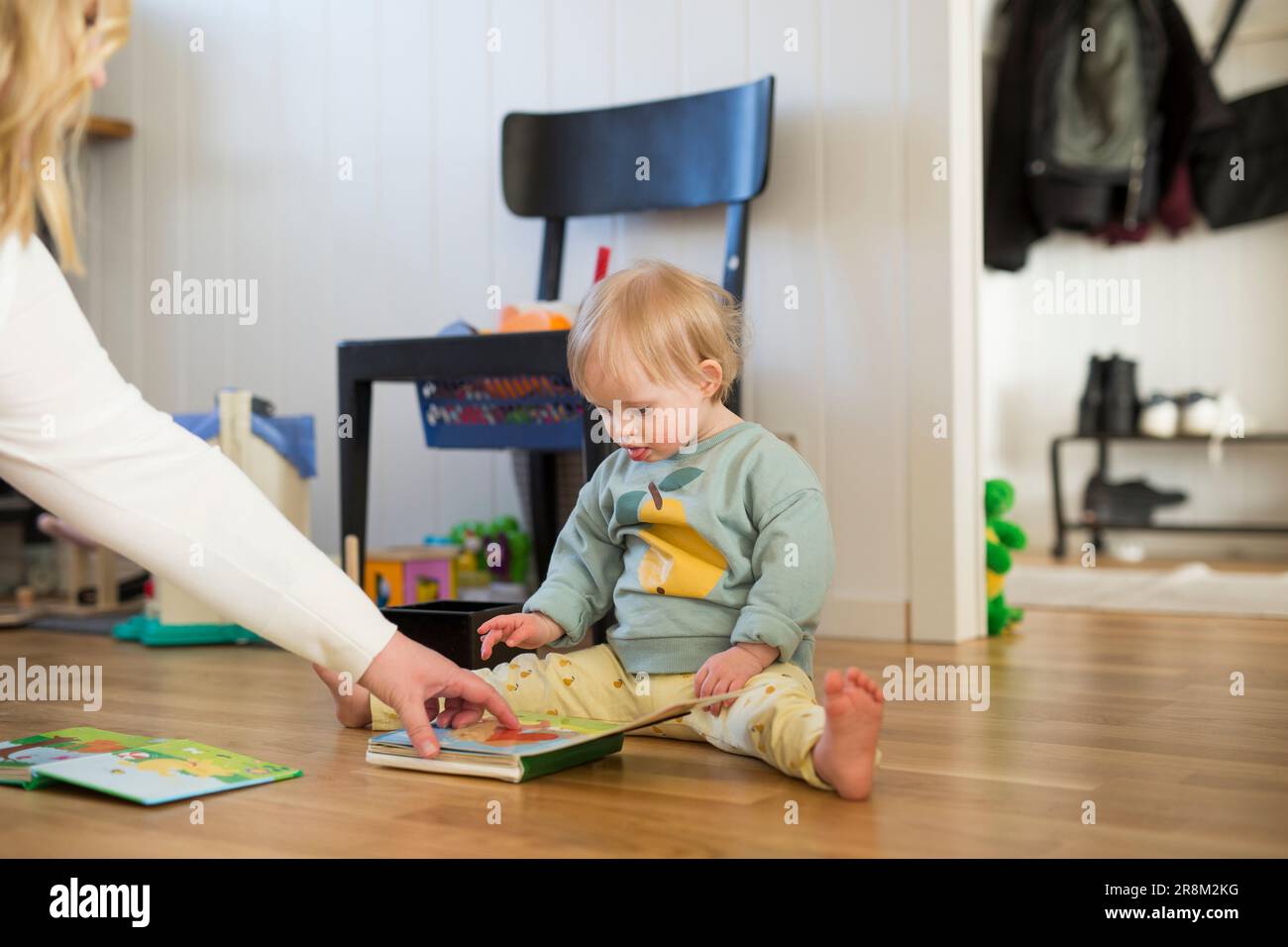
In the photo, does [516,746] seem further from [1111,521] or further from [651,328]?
[1111,521]

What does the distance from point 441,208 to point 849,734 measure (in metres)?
1.69

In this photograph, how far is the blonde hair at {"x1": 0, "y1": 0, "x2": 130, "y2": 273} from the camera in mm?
754

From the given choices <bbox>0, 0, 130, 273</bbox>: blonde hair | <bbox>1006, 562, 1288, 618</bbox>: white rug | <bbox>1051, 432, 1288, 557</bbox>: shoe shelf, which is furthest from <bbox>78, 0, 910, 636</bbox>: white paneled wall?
<bbox>1051, 432, 1288, 557</bbox>: shoe shelf

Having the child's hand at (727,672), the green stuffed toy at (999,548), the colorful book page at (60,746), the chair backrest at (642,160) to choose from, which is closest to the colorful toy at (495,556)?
the chair backrest at (642,160)

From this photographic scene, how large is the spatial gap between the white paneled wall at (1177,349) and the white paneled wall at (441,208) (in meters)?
1.42

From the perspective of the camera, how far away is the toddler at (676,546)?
1.20 meters

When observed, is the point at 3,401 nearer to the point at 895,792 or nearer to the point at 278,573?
the point at 278,573

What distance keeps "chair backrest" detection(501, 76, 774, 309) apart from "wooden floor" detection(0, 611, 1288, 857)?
2.72 feet

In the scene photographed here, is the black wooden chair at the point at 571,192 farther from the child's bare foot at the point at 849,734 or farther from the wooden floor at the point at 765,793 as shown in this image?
the child's bare foot at the point at 849,734

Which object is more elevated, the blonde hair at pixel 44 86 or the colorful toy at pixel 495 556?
the blonde hair at pixel 44 86

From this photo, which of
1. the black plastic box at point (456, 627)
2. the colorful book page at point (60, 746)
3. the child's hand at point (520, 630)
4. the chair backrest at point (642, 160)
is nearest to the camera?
the colorful book page at point (60, 746)

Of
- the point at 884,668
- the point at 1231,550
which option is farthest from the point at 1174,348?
the point at 884,668

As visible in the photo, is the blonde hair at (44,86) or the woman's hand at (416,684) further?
the woman's hand at (416,684)

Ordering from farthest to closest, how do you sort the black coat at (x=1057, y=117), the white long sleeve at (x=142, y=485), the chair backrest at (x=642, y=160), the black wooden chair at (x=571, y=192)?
the black coat at (x=1057, y=117), the chair backrest at (x=642, y=160), the black wooden chair at (x=571, y=192), the white long sleeve at (x=142, y=485)
